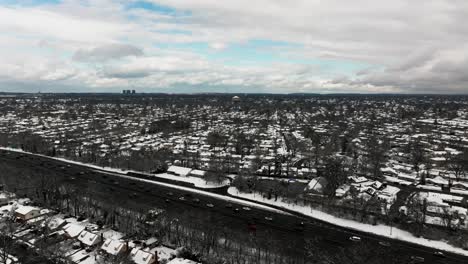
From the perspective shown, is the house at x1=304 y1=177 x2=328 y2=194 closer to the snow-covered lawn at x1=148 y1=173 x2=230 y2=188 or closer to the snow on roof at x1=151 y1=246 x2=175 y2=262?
the snow-covered lawn at x1=148 y1=173 x2=230 y2=188

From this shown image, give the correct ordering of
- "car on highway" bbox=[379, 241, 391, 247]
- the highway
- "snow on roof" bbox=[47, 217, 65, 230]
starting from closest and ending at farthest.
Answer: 1. "car on highway" bbox=[379, 241, 391, 247]
2. the highway
3. "snow on roof" bbox=[47, 217, 65, 230]

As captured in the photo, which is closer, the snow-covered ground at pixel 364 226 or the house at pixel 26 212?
the snow-covered ground at pixel 364 226

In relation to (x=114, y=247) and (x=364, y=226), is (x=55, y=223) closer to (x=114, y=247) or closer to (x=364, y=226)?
(x=114, y=247)

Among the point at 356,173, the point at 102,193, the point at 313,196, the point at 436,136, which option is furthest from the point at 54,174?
the point at 436,136

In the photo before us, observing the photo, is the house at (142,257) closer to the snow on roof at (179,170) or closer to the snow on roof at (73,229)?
the snow on roof at (73,229)

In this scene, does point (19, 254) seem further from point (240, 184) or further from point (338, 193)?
point (338, 193)

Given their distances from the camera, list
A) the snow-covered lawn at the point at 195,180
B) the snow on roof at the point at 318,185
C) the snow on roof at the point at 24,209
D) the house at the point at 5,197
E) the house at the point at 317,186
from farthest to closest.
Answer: the snow-covered lawn at the point at 195,180, the snow on roof at the point at 318,185, the house at the point at 317,186, the house at the point at 5,197, the snow on roof at the point at 24,209

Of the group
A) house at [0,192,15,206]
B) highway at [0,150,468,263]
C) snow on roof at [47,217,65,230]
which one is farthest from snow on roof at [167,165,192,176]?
house at [0,192,15,206]

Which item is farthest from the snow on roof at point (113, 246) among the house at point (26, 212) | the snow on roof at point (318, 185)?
the snow on roof at point (318, 185)
